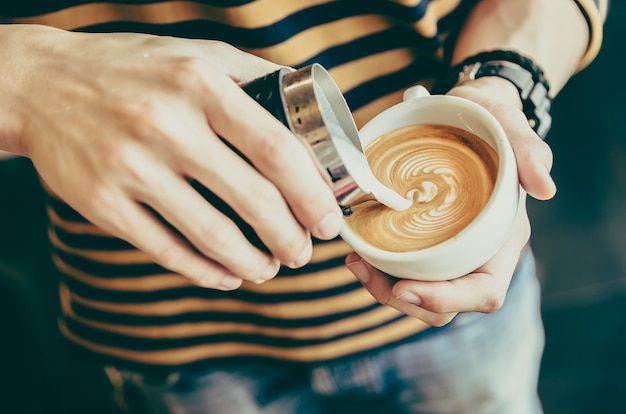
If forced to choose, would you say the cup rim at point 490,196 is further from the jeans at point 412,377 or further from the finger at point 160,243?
the jeans at point 412,377

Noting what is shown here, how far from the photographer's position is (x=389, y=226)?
690mm

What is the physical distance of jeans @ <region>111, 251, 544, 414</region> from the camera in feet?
2.96

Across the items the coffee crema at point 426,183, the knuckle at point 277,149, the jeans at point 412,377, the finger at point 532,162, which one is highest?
the knuckle at point 277,149

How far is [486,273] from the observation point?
0.65m

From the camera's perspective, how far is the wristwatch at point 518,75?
767 millimetres

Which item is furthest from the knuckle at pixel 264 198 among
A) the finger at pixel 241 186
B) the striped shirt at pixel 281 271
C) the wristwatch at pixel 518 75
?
the wristwatch at pixel 518 75

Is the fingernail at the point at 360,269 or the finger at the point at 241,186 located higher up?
the finger at the point at 241,186

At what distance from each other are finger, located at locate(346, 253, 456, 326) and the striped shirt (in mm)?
135

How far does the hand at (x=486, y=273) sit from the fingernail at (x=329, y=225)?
5.0 inches

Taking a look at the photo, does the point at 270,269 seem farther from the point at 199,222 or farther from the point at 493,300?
the point at 493,300

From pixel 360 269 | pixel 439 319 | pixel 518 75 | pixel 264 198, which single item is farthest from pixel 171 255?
pixel 518 75

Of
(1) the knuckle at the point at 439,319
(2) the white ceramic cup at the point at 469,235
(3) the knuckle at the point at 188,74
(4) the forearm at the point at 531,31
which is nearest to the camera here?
(3) the knuckle at the point at 188,74

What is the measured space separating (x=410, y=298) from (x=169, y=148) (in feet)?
0.98

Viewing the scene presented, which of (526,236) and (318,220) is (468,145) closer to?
(526,236)
